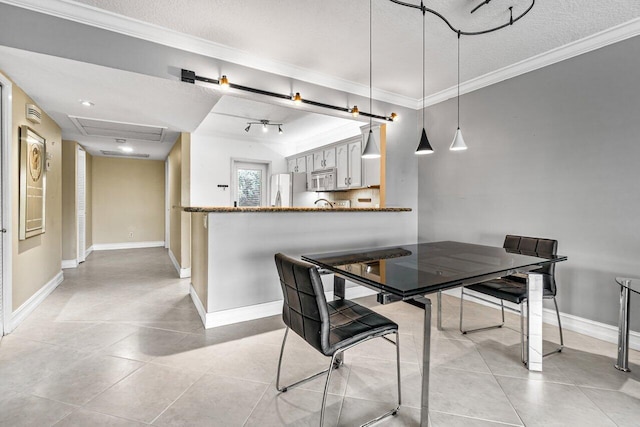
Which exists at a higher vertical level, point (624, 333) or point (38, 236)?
point (38, 236)

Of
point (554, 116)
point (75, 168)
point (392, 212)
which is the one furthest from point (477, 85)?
point (75, 168)

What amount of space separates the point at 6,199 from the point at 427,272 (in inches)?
135

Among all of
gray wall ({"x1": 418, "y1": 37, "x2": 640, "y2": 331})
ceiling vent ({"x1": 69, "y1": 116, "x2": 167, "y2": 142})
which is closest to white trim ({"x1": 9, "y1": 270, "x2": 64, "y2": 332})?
ceiling vent ({"x1": 69, "y1": 116, "x2": 167, "y2": 142})

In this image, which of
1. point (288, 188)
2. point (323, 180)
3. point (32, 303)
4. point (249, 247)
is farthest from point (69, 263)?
point (323, 180)

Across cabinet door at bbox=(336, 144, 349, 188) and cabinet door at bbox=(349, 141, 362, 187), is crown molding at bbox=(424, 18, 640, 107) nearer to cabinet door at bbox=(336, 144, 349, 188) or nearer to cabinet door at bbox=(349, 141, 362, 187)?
cabinet door at bbox=(349, 141, 362, 187)

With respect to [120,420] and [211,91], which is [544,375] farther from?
[211,91]

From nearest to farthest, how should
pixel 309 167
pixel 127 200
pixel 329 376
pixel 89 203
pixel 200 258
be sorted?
1. pixel 329 376
2. pixel 200 258
3. pixel 309 167
4. pixel 89 203
5. pixel 127 200

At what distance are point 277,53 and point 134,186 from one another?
6.30 metres

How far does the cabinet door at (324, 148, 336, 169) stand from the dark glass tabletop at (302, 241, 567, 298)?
115 inches

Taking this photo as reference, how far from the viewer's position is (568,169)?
9.32 feet

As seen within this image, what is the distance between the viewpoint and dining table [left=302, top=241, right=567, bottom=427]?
150 cm

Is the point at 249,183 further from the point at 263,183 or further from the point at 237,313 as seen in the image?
the point at 237,313

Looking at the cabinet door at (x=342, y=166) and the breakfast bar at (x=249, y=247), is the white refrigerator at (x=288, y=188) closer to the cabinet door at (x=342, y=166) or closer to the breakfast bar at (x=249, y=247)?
the cabinet door at (x=342, y=166)

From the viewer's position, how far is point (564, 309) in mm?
2900
